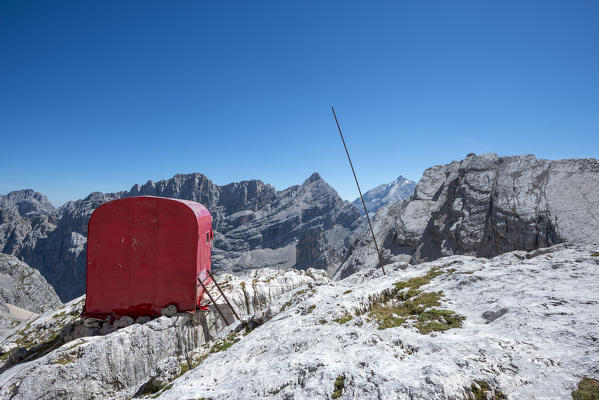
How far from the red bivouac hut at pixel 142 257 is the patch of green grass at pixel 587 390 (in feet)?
51.9

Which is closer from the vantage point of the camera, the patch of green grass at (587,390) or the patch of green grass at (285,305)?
the patch of green grass at (587,390)

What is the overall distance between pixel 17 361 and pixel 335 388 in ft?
66.0

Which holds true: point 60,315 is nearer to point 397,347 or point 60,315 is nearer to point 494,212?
point 397,347

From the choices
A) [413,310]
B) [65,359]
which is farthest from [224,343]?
[65,359]

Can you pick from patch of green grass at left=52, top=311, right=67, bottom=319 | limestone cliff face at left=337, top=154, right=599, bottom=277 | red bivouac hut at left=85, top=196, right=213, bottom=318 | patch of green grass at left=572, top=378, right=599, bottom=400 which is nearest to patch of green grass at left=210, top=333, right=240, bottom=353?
A: red bivouac hut at left=85, top=196, right=213, bottom=318

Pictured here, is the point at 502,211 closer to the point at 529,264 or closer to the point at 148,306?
the point at 529,264

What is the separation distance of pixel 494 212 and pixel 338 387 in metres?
Result: 32.2

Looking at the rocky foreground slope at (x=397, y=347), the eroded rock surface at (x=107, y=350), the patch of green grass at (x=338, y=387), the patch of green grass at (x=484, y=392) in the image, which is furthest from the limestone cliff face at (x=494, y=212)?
the patch of green grass at (x=338, y=387)

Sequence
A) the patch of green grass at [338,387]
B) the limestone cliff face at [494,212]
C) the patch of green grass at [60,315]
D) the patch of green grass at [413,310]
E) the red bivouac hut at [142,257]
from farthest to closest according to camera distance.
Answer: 1. the limestone cliff face at [494,212]
2. the patch of green grass at [60,315]
3. the red bivouac hut at [142,257]
4. the patch of green grass at [413,310]
5. the patch of green grass at [338,387]

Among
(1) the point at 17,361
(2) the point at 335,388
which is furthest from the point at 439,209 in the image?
(1) the point at 17,361

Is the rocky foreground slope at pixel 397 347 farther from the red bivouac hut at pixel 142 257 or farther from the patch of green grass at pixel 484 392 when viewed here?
the red bivouac hut at pixel 142 257

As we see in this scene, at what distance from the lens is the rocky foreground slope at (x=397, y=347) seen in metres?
4.79

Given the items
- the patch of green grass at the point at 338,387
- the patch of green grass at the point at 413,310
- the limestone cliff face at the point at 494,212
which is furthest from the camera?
the limestone cliff face at the point at 494,212

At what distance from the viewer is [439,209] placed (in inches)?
1411
